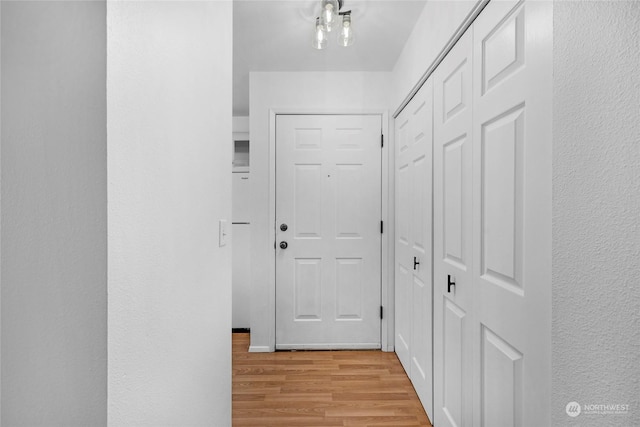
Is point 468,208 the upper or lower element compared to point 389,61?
lower

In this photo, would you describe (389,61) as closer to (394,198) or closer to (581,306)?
(394,198)

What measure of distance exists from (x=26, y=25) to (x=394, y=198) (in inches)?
100

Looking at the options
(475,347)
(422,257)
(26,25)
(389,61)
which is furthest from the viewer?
(389,61)

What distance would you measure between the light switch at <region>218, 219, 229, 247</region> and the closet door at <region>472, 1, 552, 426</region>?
984mm

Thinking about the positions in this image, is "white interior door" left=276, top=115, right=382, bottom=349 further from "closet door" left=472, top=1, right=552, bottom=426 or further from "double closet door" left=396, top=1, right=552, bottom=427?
"closet door" left=472, top=1, right=552, bottom=426

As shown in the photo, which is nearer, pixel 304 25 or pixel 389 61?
pixel 304 25

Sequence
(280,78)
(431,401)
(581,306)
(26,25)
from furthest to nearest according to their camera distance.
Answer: (280,78)
(431,401)
(581,306)
(26,25)

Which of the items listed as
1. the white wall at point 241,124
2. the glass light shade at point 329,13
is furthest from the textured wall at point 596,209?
the white wall at point 241,124

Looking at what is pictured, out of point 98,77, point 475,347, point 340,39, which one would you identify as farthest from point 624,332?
point 340,39

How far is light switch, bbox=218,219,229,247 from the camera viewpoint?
1.32 m

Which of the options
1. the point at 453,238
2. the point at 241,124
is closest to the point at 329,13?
the point at 453,238

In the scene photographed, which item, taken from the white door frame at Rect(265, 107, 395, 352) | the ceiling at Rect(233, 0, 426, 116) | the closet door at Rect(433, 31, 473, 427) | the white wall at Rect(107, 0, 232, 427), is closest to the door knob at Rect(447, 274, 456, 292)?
the closet door at Rect(433, 31, 473, 427)

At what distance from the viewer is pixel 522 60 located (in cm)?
102

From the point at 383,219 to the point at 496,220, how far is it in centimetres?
171
